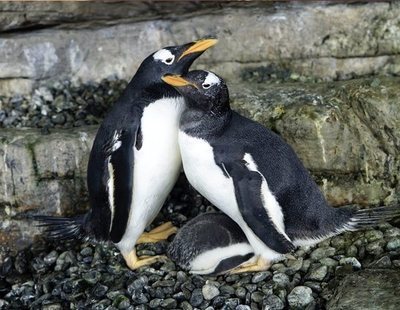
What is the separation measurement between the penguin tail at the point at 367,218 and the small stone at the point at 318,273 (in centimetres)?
27

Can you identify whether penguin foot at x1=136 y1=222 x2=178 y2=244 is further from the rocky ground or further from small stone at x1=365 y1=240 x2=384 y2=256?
small stone at x1=365 y1=240 x2=384 y2=256

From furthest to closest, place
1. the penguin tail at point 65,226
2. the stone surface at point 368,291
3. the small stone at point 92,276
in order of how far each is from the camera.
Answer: the penguin tail at point 65,226 < the small stone at point 92,276 < the stone surface at point 368,291

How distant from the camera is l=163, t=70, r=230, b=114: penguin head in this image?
11.4 ft

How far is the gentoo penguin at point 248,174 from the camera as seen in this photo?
3.45 m

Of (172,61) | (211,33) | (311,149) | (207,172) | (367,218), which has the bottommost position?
(367,218)

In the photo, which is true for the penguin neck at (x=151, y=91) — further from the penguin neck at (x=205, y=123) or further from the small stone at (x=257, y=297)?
the small stone at (x=257, y=297)

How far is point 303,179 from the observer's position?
358cm

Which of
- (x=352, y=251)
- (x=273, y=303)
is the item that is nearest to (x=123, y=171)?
(x=273, y=303)

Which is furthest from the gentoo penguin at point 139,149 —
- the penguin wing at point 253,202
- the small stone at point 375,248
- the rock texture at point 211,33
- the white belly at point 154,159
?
the rock texture at point 211,33

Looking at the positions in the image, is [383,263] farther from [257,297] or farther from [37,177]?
[37,177]

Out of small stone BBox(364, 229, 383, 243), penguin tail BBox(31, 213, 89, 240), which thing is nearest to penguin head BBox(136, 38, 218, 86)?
penguin tail BBox(31, 213, 89, 240)

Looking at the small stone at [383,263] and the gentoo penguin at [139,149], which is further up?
the gentoo penguin at [139,149]

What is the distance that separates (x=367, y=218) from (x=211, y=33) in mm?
1585

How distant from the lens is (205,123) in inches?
139
